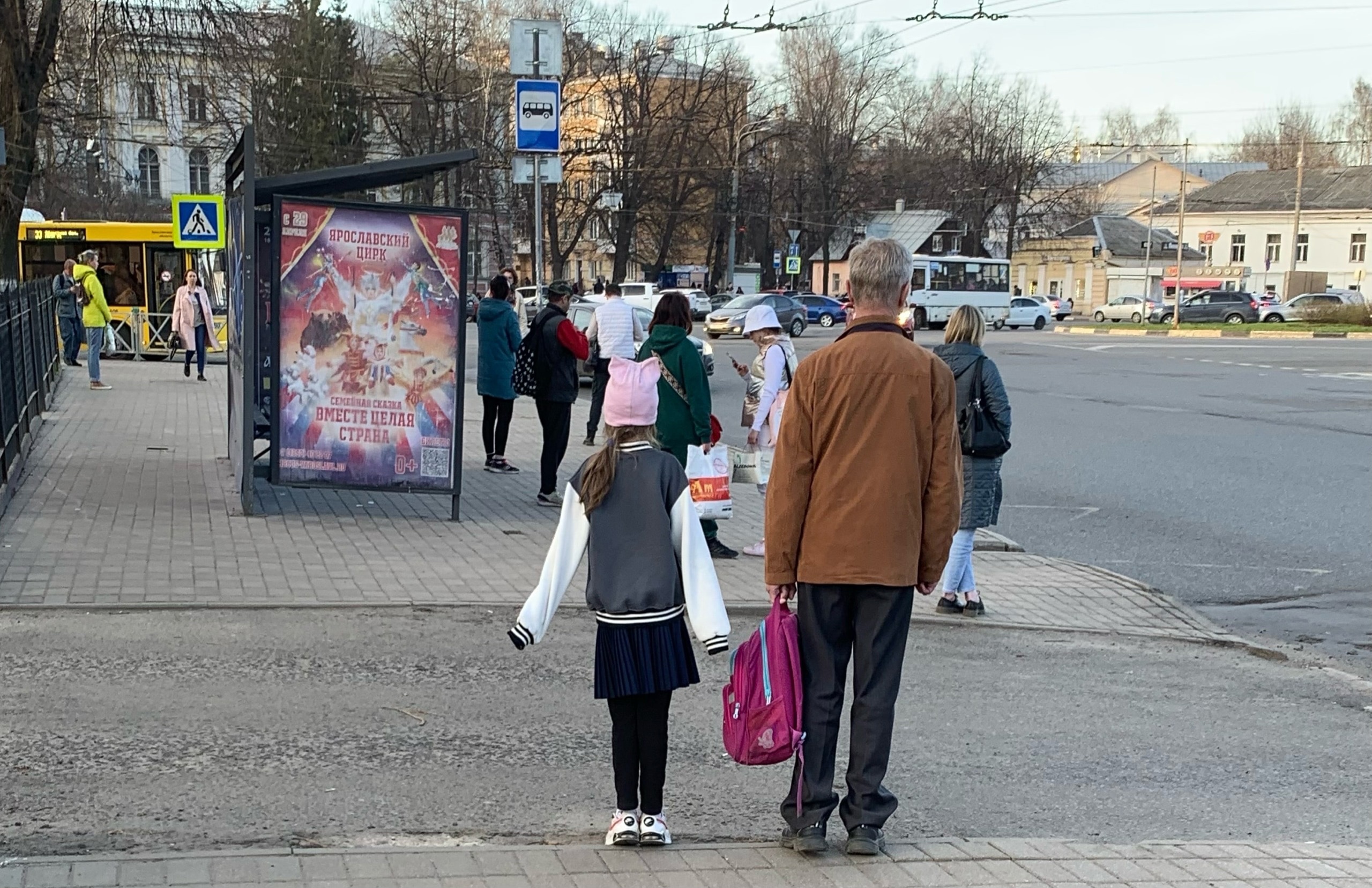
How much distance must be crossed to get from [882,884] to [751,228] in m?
78.0

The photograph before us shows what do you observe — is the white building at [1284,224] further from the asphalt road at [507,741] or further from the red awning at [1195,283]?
the asphalt road at [507,741]

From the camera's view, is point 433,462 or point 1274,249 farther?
point 1274,249

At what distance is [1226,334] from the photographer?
53.3m

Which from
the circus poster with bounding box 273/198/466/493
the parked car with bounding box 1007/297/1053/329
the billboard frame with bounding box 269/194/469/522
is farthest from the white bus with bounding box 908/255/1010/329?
the circus poster with bounding box 273/198/466/493

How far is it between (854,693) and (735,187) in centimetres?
5499

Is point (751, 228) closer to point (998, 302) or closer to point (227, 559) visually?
point (998, 302)

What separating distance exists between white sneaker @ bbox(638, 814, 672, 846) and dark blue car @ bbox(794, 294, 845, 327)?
56.1m

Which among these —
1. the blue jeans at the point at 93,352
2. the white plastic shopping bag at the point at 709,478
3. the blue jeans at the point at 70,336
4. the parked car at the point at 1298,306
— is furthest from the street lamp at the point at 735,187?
the white plastic shopping bag at the point at 709,478

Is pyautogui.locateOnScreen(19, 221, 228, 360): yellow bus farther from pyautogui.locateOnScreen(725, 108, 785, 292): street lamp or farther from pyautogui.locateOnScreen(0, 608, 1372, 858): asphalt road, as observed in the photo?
pyautogui.locateOnScreen(725, 108, 785, 292): street lamp

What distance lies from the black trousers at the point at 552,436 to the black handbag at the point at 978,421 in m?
4.53

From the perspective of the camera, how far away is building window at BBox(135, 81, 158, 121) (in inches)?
575

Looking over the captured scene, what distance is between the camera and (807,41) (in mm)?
74938

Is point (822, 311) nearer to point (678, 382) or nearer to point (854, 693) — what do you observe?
point (678, 382)

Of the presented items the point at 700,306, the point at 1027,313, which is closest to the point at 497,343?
the point at 700,306
